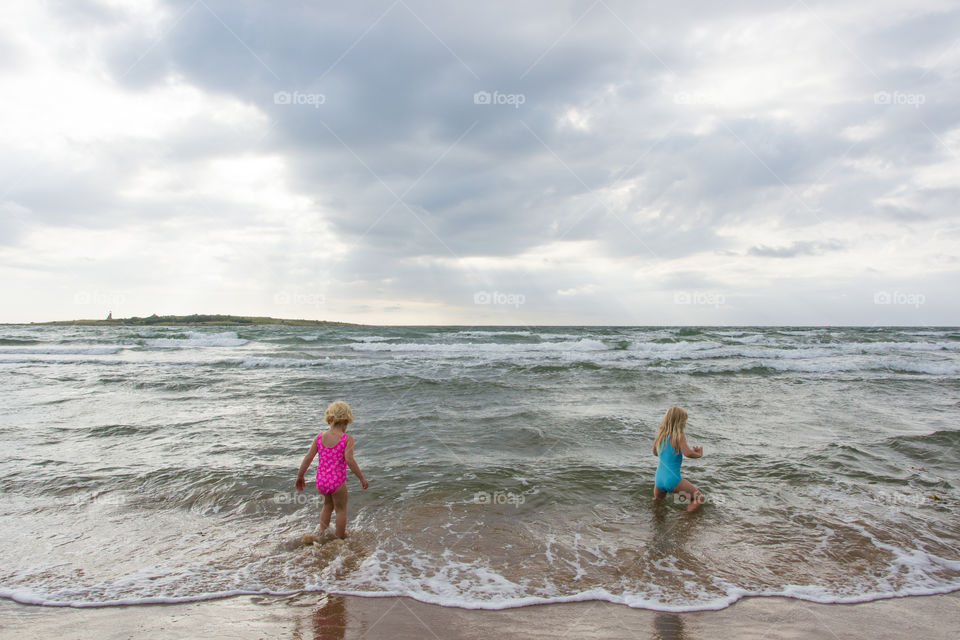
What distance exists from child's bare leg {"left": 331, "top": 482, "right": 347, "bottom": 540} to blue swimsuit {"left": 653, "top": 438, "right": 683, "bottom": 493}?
4003 millimetres

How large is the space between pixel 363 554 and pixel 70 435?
837 cm

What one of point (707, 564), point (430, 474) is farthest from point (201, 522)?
point (707, 564)

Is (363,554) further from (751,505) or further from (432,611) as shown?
(751,505)

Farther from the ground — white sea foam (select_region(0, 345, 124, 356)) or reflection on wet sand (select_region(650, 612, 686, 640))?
white sea foam (select_region(0, 345, 124, 356))

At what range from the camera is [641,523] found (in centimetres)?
575

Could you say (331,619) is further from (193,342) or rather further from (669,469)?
(193,342)

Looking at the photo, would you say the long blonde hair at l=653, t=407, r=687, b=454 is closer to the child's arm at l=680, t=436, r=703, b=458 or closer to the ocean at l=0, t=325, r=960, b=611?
the child's arm at l=680, t=436, r=703, b=458

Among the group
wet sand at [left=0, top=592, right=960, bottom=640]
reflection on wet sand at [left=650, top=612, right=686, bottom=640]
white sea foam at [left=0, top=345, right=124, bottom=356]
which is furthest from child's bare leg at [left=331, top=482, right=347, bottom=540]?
white sea foam at [left=0, top=345, right=124, bottom=356]

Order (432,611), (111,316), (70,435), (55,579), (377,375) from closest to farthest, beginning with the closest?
(432,611), (55,579), (70,435), (377,375), (111,316)

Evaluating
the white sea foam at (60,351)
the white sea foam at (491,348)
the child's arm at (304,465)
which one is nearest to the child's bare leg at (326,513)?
the child's arm at (304,465)

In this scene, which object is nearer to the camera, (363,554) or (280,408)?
(363,554)

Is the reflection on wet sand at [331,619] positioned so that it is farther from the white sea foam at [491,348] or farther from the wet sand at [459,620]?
the white sea foam at [491,348]

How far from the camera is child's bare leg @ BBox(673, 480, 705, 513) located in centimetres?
609

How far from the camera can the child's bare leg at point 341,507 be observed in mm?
5227
